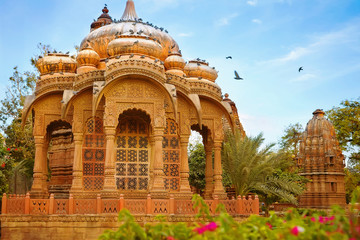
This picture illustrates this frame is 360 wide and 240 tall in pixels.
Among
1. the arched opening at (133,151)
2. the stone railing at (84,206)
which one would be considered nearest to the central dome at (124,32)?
the arched opening at (133,151)

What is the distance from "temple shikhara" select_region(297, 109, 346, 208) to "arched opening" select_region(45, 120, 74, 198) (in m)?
17.3

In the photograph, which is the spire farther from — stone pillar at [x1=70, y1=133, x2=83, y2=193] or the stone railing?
the stone railing

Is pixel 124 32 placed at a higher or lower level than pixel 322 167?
higher

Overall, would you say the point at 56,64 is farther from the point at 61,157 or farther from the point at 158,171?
the point at 158,171

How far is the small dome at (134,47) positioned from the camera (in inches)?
531

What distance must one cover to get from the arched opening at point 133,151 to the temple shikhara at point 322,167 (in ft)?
55.5

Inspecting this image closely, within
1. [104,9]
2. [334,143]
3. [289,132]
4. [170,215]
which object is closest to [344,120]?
[334,143]

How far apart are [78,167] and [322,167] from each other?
777 inches

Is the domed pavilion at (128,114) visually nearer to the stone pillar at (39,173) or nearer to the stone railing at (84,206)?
the stone pillar at (39,173)

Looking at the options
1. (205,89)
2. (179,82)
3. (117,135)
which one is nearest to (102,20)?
(205,89)

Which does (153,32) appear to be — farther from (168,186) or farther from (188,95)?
(168,186)

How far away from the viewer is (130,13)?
1802 cm

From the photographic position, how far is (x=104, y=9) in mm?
25672

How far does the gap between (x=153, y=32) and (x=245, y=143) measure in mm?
5876
